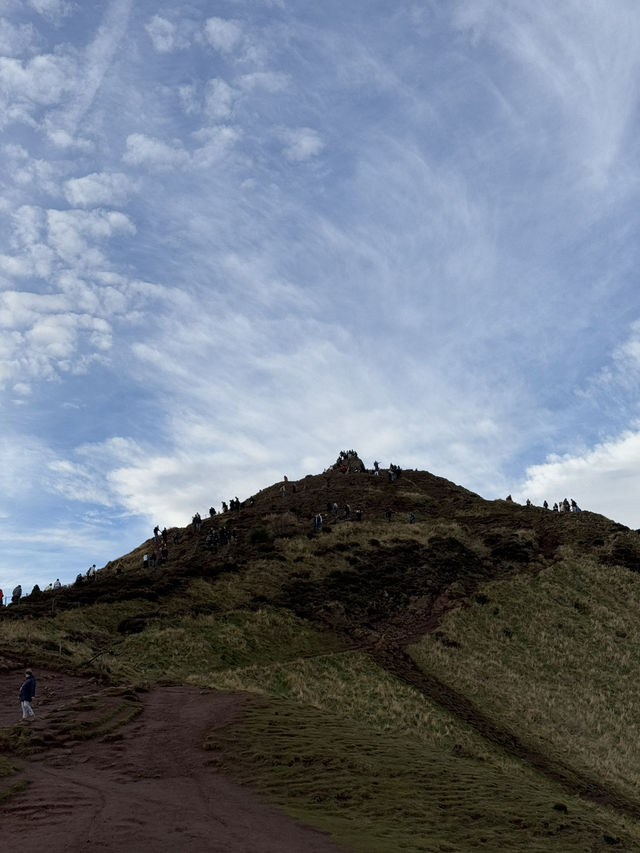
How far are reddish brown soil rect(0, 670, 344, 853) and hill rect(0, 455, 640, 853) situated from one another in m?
0.78

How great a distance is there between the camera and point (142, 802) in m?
13.8

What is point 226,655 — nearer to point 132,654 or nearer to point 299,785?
point 132,654

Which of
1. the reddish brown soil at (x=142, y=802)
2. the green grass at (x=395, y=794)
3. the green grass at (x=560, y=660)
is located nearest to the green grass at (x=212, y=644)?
the green grass at (x=560, y=660)

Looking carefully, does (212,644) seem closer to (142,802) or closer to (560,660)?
(560,660)

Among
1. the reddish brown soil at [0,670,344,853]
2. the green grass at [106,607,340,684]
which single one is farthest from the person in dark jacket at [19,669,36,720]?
the green grass at [106,607,340,684]

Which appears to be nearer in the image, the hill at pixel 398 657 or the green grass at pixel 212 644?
the hill at pixel 398 657

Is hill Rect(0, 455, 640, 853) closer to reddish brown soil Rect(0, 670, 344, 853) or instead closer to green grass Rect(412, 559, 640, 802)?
green grass Rect(412, 559, 640, 802)

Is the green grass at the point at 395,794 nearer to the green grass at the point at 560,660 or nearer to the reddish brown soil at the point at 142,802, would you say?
the reddish brown soil at the point at 142,802

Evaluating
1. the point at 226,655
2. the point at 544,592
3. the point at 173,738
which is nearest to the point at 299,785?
the point at 173,738

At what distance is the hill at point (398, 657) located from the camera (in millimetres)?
16219

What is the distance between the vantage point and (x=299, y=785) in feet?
53.0

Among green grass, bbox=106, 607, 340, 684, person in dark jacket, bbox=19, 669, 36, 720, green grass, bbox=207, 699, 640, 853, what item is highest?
green grass, bbox=106, 607, 340, 684

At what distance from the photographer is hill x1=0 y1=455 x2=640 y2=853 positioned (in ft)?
53.2

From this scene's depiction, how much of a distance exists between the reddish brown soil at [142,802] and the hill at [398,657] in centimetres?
78
